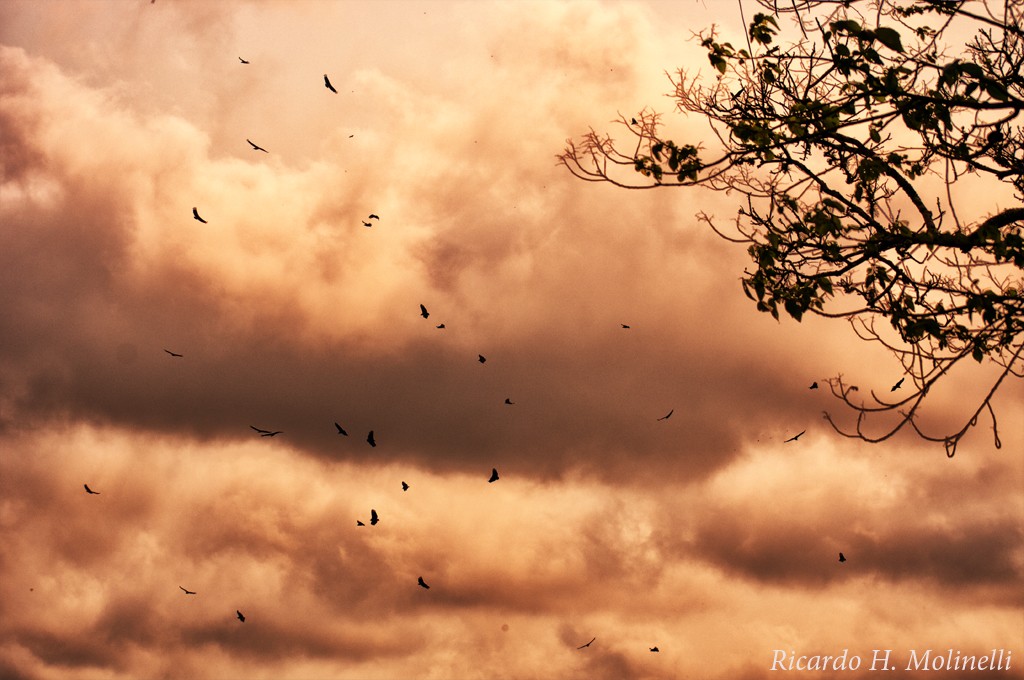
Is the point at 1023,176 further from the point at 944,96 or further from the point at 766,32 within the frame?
the point at 766,32

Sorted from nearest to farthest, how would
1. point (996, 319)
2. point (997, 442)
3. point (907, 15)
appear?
point (997, 442), point (996, 319), point (907, 15)

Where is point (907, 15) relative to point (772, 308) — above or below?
above

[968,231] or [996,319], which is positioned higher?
[968,231]

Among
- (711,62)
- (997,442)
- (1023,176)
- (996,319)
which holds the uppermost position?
(711,62)

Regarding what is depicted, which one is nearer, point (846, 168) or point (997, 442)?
point (997, 442)

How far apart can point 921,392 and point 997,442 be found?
0.98 m

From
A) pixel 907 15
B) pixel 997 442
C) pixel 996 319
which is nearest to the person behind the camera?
→ pixel 997 442

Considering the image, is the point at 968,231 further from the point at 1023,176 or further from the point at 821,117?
the point at 821,117

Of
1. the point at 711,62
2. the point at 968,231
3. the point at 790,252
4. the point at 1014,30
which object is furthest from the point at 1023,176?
the point at 711,62

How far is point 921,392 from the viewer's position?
37.7 ft

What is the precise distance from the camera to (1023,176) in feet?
42.1

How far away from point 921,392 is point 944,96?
3829mm

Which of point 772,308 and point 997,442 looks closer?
point 997,442

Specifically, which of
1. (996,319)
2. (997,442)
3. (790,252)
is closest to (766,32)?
(790,252)
